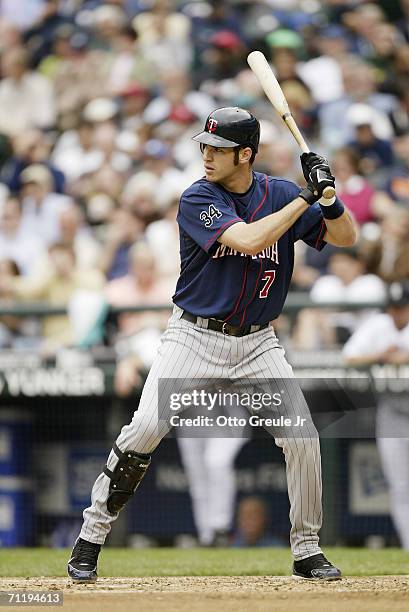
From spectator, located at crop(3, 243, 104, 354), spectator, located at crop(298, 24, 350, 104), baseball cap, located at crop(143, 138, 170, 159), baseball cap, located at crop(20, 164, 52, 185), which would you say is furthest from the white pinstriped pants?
spectator, located at crop(298, 24, 350, 104)

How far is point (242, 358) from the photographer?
522 cm

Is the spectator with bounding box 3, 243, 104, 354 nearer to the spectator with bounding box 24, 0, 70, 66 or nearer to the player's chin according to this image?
the player's chin

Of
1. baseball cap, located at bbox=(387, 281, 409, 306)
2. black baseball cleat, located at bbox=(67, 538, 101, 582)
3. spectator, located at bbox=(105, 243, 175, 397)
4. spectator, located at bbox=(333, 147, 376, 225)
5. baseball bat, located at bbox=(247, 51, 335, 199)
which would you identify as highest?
baseball bat, located at bbox=(247, 51, 335, 199)

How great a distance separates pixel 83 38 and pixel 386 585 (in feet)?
29.6

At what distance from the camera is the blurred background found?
28.3ft

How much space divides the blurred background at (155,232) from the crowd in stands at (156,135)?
2 cm

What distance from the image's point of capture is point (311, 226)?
5324mm

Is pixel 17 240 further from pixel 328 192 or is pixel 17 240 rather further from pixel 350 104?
A: pixel 328 192

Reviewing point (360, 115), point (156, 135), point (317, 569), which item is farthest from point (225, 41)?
point (317, 569)

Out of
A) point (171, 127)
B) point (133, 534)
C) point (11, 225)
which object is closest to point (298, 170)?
point (171, 127)

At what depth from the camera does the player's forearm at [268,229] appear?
488 centimetres

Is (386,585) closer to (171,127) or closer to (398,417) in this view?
(398,417)

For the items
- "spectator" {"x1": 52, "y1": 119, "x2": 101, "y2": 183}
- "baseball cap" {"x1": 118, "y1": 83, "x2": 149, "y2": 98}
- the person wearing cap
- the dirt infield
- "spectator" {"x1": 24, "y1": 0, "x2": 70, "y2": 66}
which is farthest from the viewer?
"spectator" {"x1": 24, "y1": 0, "x2": 70, "y2": 66}

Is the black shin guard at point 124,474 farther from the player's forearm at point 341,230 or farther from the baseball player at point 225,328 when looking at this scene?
the player's forearm at point 341,230
